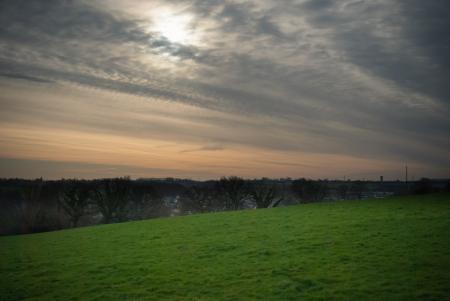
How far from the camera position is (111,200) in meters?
71.6

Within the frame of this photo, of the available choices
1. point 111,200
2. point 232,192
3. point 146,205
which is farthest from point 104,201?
point 232,192

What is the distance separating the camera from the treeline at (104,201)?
66.8 metres

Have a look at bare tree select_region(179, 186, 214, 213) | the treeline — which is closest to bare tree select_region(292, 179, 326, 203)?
the treeline

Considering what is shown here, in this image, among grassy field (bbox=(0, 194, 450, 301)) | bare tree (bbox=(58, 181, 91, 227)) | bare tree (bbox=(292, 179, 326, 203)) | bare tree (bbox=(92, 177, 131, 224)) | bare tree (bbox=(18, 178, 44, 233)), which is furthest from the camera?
bare tree (bbox=(292, 179, 326, 203))

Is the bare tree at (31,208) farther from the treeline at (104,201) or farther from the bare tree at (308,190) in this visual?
the bare tree at (308,190)

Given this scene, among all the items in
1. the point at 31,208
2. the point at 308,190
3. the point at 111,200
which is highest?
the point at 308,190

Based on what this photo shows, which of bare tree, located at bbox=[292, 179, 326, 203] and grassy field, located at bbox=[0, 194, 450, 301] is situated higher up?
bare tree, located at bbox=[292, 179, 326, 203]

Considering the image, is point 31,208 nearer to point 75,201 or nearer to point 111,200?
point 75,201

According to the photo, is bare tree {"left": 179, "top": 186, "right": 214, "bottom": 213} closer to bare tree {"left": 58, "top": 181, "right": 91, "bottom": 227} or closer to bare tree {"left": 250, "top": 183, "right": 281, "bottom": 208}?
bare tree {"left": 250, "top": 183, "right": 281, "bottom": 208}

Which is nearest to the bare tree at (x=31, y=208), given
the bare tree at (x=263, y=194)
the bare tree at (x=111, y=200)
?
the bare tree at (x=111, y=200)

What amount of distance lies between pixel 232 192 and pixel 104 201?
95.2ft

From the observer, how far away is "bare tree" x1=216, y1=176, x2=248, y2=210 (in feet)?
270

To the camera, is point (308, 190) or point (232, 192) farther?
point (308, 190)

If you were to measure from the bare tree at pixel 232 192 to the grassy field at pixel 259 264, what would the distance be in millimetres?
53209
